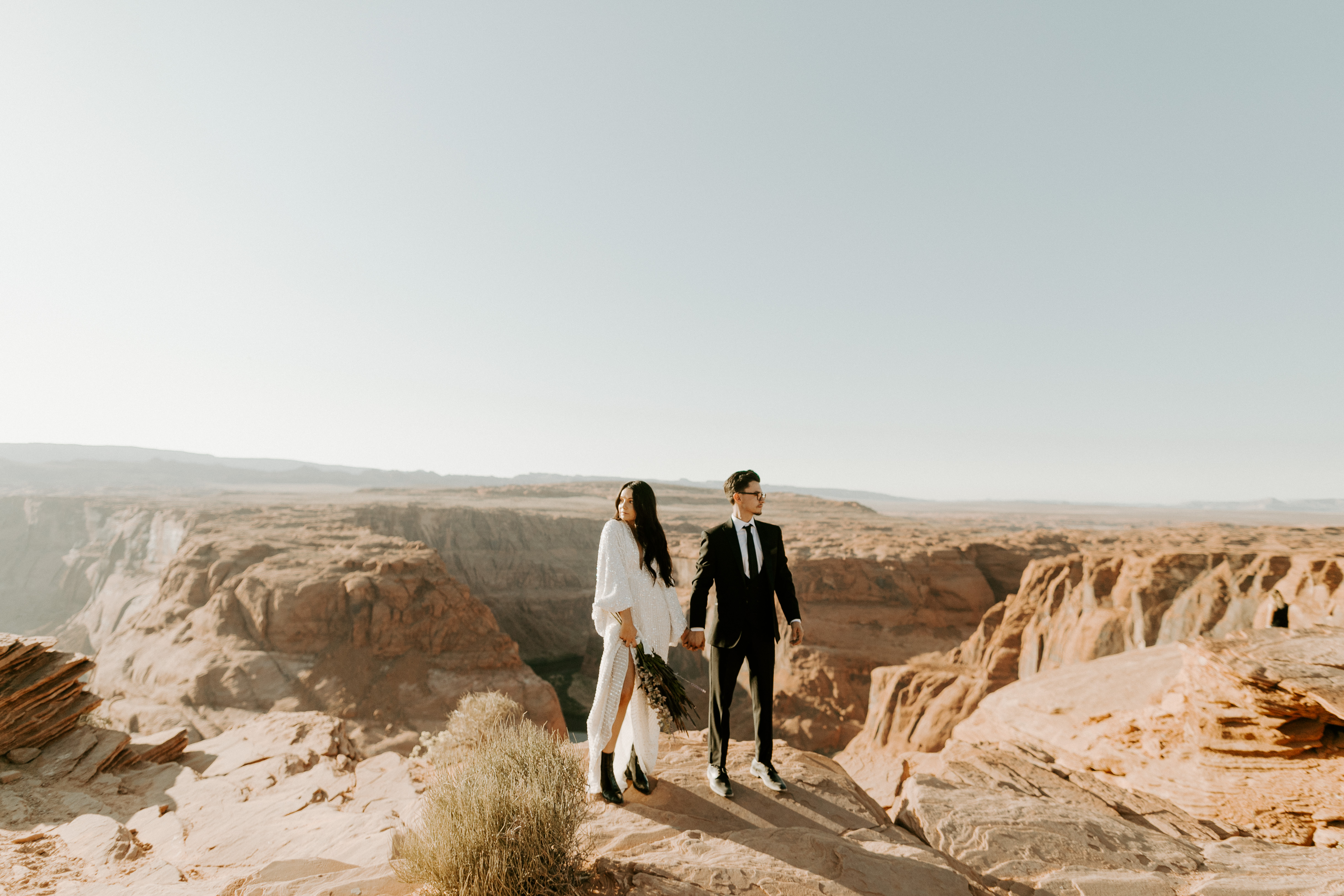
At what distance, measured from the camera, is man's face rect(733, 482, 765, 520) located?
13.1ft

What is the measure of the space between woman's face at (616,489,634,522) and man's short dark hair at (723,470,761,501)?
65 cm

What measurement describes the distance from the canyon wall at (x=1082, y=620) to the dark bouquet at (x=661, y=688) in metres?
11.3

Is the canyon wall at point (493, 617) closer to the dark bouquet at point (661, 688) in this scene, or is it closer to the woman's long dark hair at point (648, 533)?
the dark bouquet at point (661, 688)

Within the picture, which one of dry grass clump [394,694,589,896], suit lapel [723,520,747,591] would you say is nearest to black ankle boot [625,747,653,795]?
dry grass clump [394,694,589,896]

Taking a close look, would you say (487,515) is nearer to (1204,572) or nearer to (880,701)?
(880,701)

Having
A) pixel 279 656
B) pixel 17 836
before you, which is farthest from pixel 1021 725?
pixel 279 656

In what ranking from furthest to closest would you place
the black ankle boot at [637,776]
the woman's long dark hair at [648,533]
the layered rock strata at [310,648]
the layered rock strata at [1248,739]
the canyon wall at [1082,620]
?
the layered rock strata at [310,648] < the canyon wall at [1082,620] < the layered rock strata at [1248,739] < the black ankle boot at [637,776] < the woman's long dark hair at [648,533]

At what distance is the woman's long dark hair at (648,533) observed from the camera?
12.5 ft

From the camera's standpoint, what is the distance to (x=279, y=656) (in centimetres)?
2159

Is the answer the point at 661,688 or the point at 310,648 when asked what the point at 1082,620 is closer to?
the point at 661,688

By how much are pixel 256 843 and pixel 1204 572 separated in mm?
19271

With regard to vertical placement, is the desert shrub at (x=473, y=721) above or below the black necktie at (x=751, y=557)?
below

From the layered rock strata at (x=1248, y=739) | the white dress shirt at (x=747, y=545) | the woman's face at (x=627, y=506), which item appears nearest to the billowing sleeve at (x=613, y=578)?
the woman's face at (x=627, y=506)

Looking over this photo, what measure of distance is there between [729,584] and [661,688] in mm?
797
